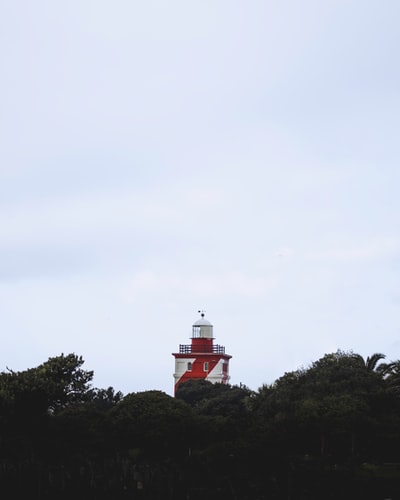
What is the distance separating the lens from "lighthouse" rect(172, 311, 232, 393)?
11806cm

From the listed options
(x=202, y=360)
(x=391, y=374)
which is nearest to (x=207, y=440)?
(x=391, y=374)

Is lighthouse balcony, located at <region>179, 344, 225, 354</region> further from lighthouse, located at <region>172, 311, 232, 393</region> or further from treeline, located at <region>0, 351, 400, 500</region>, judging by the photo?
treeline, located at <region>0, 351, 400, 500</region>

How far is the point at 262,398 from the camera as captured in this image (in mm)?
78812

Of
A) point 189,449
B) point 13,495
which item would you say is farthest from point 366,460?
point 13,495

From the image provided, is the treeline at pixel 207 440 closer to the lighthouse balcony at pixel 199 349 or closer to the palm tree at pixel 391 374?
the palm tree at pixel 391 374

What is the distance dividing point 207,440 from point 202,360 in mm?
52753

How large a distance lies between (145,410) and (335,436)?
11.8 metres

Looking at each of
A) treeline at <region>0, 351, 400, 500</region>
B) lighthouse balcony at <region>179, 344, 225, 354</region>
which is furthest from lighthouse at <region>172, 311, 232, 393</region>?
treeline at <region>0, 351, 400, 500</region>

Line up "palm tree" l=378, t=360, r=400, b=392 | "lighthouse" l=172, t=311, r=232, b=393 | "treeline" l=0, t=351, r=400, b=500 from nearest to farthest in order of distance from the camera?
"treeline" l=0, t=351, r=400, b=500 → "palm tree" l=378, t=360, r=400, b=392 → "lighthouse" l=172, t=311, r=232, b=393

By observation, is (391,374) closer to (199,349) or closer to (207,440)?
(207,440)

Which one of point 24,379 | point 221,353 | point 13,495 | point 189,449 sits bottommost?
point 13,495

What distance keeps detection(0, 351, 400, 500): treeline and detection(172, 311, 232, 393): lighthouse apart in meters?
35.6

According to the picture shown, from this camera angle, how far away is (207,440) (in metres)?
65.4

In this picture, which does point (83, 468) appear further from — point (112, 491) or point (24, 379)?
point (24, 379)
